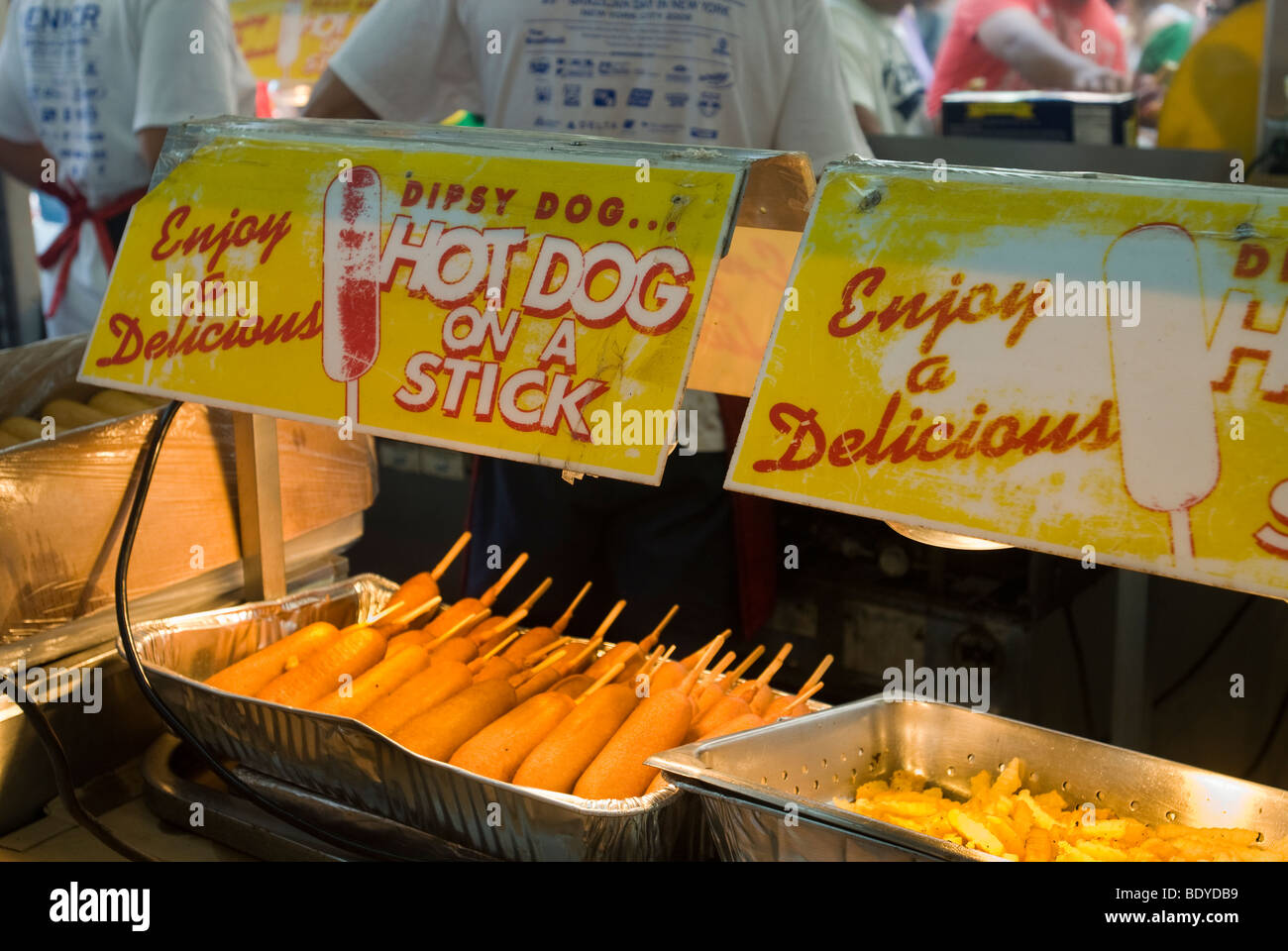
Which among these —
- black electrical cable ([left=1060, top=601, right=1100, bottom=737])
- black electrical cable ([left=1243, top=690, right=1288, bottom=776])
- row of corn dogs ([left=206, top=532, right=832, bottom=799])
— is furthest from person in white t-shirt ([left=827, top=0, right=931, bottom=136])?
row of corn dogs ([left=206, top=532, right=832, bottom=799])

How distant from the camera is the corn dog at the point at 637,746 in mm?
1196

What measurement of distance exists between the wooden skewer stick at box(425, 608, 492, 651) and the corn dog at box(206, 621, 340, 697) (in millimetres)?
126

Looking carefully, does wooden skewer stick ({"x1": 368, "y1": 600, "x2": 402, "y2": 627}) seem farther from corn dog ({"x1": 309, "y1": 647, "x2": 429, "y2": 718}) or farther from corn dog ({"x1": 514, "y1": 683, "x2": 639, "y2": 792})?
corn dog ({"x1": 514, "y1": 683, "x2": 639, "y2": 792})

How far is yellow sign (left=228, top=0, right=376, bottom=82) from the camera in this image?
161 inches

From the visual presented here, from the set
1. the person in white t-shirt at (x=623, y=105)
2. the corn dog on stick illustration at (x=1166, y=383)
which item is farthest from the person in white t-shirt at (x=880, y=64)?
the corn dog on stick illustration at (x=1166, y=383)

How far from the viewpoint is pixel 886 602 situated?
2684 millimetres

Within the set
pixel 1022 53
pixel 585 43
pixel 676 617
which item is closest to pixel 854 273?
pixel 585 43

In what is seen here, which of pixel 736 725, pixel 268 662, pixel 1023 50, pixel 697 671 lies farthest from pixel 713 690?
pixel 1023 50

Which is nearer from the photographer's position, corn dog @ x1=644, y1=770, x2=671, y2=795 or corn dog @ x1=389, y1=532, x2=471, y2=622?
corn dog @ x1=644, y1=770, x2=671, y2=795

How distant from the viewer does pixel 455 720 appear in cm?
130

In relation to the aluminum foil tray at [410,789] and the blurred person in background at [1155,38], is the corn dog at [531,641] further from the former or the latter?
the blurred person in background at [1155,38]

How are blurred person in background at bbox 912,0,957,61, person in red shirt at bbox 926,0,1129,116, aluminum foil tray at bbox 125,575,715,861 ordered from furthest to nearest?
blurred person in background at bbox 912,0,957,61
person in red shirt at bbox 926,0,1129,116
aluminum foil tray at bbox 125,575,715,861

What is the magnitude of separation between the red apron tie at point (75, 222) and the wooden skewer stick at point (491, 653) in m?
2.02
